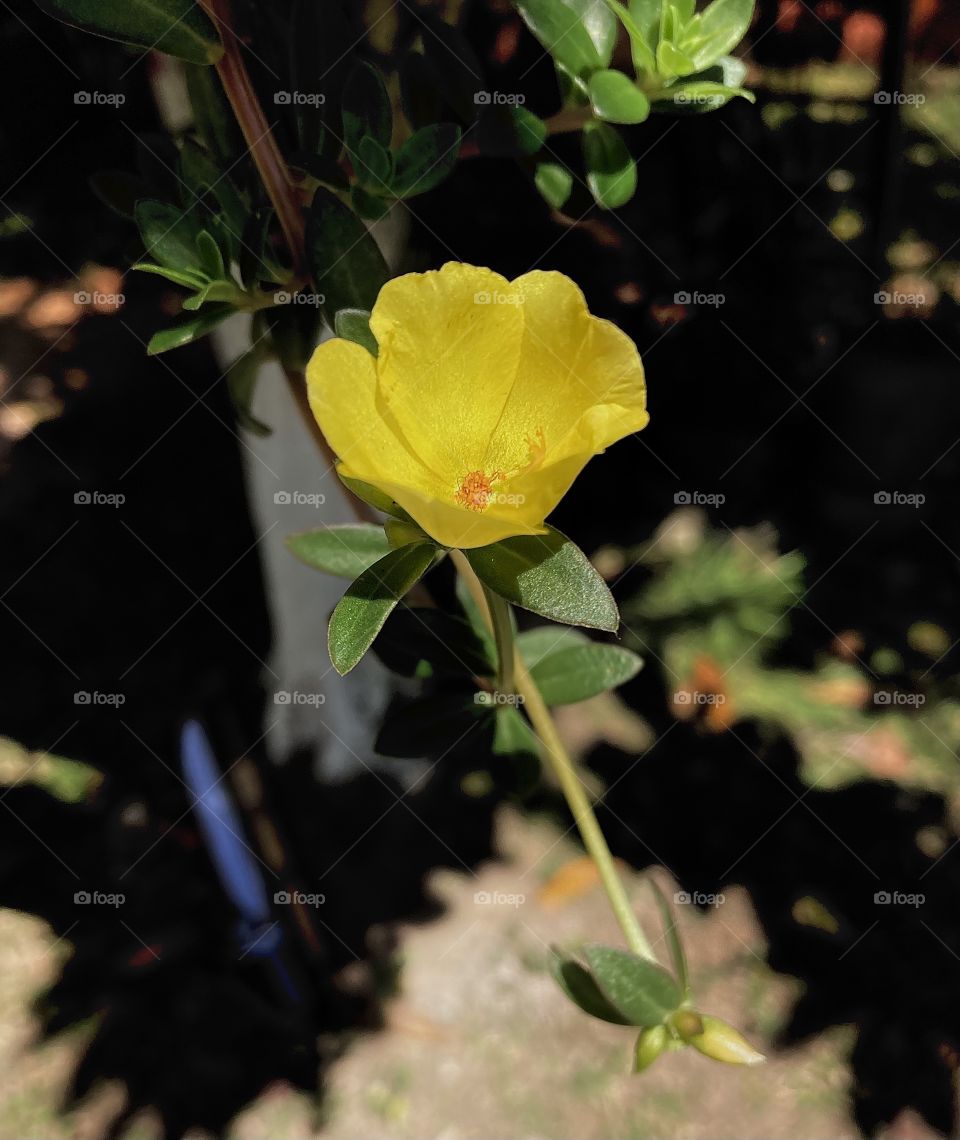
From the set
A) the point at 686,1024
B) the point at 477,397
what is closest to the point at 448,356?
the point at 477,397

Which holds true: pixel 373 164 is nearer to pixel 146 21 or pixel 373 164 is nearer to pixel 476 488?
pixel 146 21

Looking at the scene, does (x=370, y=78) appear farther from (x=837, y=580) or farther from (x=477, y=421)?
(x=837, y=580)

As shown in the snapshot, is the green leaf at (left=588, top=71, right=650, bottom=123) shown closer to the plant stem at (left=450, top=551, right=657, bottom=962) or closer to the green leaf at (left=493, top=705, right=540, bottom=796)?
the plant stem at (left=450, top=551, right=657, bottom=962)

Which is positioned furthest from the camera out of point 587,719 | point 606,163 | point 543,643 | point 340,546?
point 587,719

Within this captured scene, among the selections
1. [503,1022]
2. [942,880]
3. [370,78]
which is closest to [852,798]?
[942,880]

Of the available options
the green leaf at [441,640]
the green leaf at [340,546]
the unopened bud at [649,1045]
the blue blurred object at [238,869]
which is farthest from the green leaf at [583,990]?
the blue blurred object at [238,869]

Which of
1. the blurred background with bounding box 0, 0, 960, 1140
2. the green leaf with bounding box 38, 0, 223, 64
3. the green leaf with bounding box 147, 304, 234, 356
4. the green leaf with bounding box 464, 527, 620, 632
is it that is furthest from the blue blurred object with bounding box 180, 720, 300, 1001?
the green leaf with bounding box 38, 0, 223, 64
